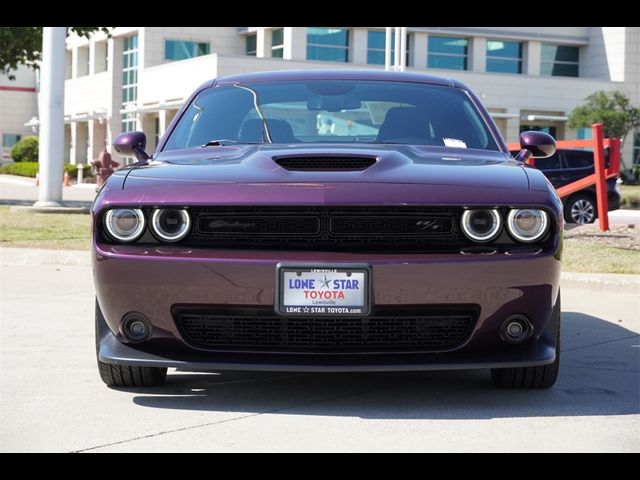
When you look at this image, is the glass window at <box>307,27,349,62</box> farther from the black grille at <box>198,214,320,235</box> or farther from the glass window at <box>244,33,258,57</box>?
the black grille at <box>198,214,320,235</box>

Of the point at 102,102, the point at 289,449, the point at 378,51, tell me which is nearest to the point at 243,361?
the point at 289,449

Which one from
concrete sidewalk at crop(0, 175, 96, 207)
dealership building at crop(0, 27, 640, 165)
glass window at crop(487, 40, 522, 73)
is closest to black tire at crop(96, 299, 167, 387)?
concrete sidewalk at crop(0, 175, 96, 207)

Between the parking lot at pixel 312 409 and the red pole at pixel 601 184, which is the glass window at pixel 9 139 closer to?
the red pole at pixel 601 184

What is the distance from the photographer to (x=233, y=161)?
198 inches

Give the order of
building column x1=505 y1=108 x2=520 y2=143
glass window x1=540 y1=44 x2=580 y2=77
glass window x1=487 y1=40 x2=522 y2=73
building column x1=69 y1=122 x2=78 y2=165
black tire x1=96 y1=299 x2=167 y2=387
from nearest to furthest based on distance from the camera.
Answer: black tire x1=96 y1=299 x2=167 y2=387, building column x1=505 y1=108 x2=520 y2=143, glass window x1=487 y1=40 x2=522 y2=73, glass window x1=540 y1=44 x2=580 y2=77, building column x1=69 y1=122 x2=78 y2=165

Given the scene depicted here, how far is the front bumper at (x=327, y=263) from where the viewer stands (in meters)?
4.49

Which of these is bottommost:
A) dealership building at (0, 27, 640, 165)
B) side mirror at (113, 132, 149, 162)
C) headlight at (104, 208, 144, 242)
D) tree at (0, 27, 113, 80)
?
headlight at (104, 208, 144, 242)

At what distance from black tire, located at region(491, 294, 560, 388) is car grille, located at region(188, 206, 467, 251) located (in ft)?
2.82

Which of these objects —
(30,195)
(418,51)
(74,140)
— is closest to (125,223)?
(30,195)

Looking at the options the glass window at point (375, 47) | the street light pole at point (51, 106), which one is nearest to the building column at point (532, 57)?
the glass window at point (375, 47)

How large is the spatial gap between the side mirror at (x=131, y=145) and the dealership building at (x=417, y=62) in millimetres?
39953

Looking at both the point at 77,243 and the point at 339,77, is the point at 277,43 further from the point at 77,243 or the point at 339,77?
the point at 339,77

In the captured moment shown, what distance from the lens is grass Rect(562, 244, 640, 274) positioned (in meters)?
11.3
